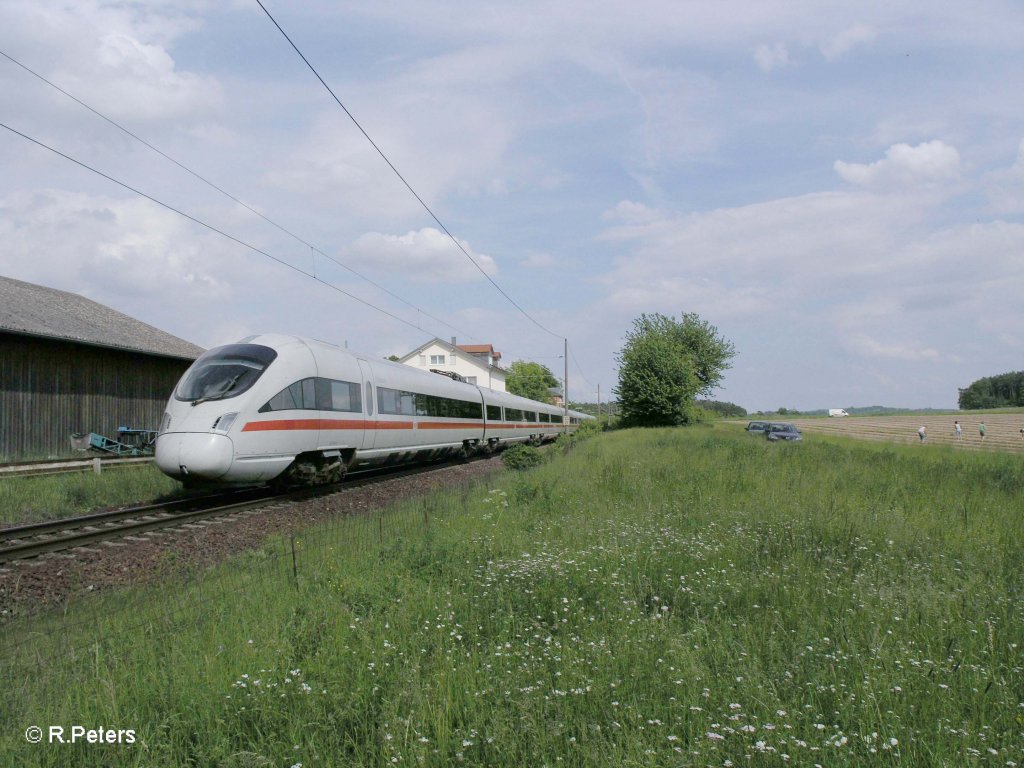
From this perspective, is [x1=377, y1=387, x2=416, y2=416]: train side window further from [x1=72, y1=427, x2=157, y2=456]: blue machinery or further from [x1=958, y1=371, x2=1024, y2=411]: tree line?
[x1=958, y1=371, x2=1024, y2=411]: tree line

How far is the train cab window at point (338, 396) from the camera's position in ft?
43.3

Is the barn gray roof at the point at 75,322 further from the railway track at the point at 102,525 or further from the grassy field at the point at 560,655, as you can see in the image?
the grassy field at the point at 560,655

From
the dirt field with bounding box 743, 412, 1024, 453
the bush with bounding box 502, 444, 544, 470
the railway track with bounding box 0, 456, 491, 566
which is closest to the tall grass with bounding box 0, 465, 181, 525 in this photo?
the railway track with bounding box 0, 456, 491, 566

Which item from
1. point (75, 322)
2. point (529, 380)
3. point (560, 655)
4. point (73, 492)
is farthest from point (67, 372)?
point (529, 380)

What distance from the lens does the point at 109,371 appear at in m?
21.7

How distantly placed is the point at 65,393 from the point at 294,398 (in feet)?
39.6

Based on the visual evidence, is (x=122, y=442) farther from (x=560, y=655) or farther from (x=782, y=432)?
(x=782, y=432)

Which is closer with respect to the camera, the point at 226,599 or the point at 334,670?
the point at 334,670

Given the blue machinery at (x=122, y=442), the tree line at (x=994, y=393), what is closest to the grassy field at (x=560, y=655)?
the blue machinery at (x=122, y=442)

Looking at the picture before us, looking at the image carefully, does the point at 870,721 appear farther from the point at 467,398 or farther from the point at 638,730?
the point at 467,398

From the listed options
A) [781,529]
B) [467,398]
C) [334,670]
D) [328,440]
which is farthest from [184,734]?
[467,398]

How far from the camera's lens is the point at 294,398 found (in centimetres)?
1225

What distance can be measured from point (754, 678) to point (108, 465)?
16.8m

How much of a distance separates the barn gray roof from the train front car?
8.89 m
